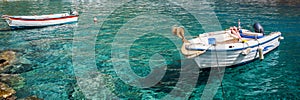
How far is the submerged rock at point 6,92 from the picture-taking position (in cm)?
1634

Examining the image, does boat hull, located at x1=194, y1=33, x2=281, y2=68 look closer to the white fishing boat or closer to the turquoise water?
the white fishing boat

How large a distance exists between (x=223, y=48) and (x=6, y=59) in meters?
17.8

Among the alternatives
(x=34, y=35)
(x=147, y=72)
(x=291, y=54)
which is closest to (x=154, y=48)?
(x=147, y=72)

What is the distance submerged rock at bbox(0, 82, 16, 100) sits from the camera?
1634 cm

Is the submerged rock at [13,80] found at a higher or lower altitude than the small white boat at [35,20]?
lower

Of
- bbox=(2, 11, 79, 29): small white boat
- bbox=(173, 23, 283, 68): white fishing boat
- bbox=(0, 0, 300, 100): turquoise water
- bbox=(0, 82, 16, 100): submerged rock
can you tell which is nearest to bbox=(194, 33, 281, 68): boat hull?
bbox=(173, 23, 283, 68): white fishing boat

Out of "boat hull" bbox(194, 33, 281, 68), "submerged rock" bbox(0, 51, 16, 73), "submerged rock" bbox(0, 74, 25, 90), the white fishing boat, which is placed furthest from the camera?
"submerged rock" bbox(0, 51, 16, 73)

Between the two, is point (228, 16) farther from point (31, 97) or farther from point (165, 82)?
point (31, 97)

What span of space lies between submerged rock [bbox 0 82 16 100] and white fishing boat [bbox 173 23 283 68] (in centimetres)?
1073

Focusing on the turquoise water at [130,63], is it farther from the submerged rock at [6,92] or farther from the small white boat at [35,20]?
the small white boat at [35,20]

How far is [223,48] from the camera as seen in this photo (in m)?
19.2

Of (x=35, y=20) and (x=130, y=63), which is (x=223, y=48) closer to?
(x=130, y=63)

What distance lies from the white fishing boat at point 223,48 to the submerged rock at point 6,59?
1388 cm

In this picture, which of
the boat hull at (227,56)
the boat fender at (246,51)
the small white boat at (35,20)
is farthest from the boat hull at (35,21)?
the boat fender at (246,51)
